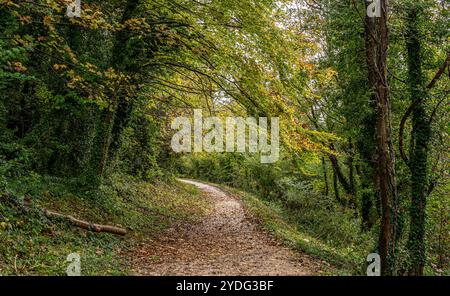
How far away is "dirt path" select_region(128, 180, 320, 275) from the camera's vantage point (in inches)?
303

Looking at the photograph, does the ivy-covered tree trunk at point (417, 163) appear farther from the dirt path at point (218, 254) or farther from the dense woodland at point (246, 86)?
the dirt path at point (218, 254)

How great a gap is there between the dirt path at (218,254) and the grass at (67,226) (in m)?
0.60

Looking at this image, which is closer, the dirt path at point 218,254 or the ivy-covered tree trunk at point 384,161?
the dirt path at point 218,254

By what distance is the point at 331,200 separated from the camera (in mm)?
20422

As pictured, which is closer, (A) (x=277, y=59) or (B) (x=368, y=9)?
(B) (x=368, y=9)

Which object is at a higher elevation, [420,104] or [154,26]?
[154,26]

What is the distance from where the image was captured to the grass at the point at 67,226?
6.46 meters

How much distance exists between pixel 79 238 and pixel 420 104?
10.5 metres

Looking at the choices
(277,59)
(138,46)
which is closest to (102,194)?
(138,46)

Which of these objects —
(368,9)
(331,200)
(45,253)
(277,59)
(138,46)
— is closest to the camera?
(45,253)

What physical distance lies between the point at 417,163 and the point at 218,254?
7035 millimetres

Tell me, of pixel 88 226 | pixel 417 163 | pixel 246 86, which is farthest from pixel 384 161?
pixel 88 226

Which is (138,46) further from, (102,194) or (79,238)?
(79,238)

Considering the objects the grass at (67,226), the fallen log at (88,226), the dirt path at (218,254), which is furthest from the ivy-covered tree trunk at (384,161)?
the fallen log at (88,226)
